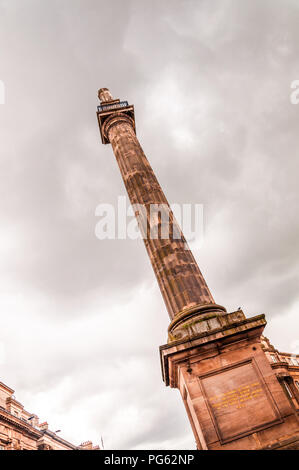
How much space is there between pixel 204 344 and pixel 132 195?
23.9 ft

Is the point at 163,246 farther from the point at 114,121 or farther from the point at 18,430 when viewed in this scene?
the point at 18,430

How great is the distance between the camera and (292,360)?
3962cm

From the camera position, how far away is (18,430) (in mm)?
29031

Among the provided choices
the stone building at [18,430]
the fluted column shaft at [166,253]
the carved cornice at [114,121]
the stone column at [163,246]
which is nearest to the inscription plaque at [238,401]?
the stone column at [163,246]

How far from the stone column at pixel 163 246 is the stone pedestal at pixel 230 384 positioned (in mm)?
1235

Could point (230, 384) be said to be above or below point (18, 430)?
below

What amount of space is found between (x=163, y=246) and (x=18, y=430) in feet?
94.4

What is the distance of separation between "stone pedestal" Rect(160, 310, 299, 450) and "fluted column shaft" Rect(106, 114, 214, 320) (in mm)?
1260

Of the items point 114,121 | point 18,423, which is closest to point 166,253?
point 114,121

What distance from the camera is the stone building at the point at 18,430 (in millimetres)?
26875

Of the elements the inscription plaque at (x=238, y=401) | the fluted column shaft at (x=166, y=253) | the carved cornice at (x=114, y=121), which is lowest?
the inscription plaque at (x=238, y=401)

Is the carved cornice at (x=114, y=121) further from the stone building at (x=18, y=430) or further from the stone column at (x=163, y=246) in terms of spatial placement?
the stone building at (x=18, y=430)
